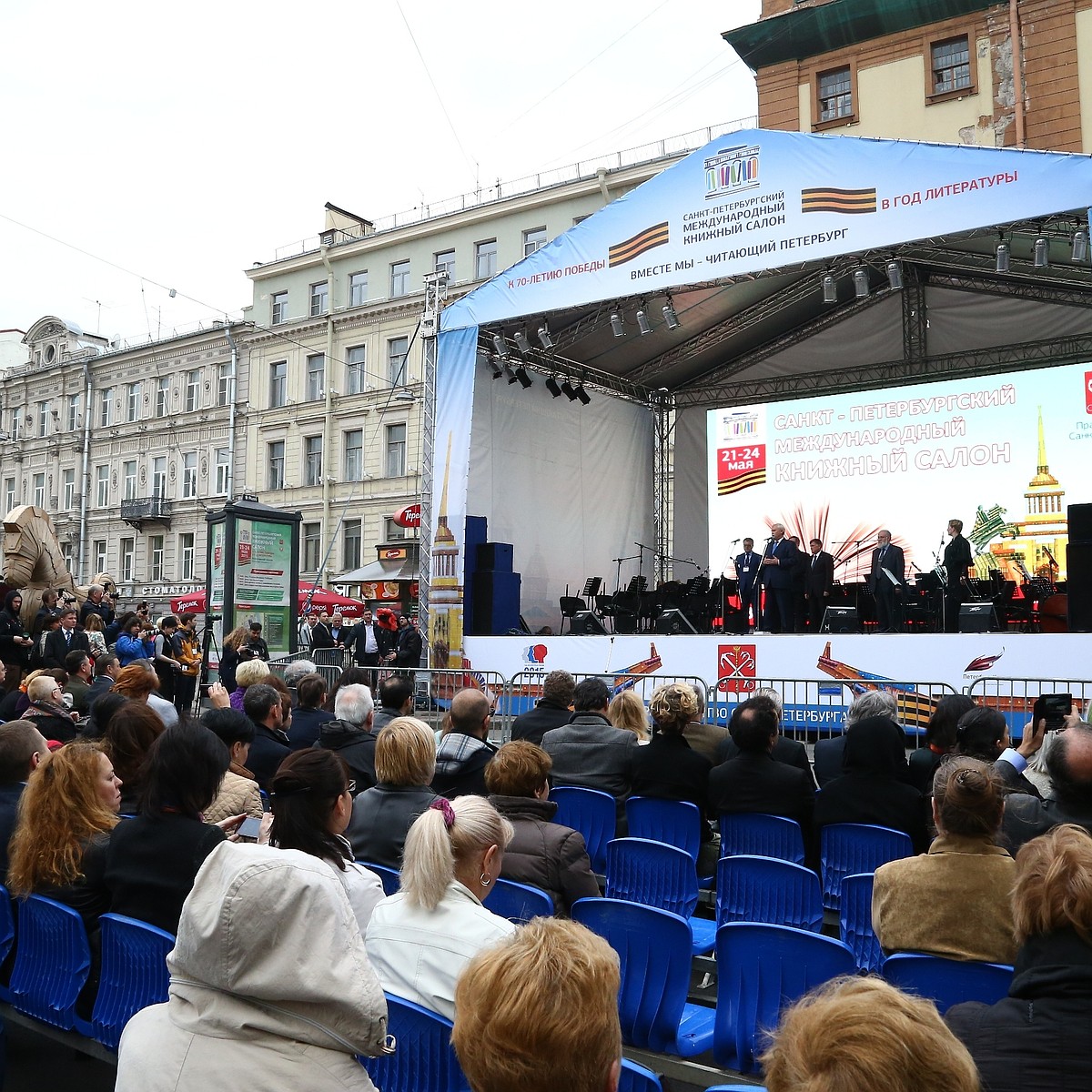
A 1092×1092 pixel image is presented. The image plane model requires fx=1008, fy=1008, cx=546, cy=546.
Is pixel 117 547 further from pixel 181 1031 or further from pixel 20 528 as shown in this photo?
pixel 181 1031

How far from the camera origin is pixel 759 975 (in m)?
2.61

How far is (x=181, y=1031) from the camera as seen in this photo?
1623 millimetres

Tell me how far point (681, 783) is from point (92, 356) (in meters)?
39.3

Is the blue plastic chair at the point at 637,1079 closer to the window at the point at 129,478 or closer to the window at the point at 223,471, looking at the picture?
the window at the point at 223,471

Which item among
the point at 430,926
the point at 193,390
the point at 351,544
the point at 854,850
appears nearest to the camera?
the point at 430,926

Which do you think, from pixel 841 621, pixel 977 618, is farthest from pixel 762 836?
pixel 841 621

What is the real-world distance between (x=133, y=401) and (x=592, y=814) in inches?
1457

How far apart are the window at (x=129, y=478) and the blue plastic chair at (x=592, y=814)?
35.8 metres

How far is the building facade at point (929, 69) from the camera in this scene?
58.6 ft

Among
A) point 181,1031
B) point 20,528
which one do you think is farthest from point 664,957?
point 20,528

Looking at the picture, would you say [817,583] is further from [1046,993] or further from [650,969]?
[1046,993]

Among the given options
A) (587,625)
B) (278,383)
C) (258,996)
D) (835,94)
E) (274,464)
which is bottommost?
(258,996)

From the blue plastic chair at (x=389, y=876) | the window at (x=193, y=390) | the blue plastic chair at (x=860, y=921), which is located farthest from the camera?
the window at (x=193, y=390)

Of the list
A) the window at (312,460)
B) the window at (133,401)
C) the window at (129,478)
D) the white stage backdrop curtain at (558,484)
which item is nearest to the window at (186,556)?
the window at (129,478)
